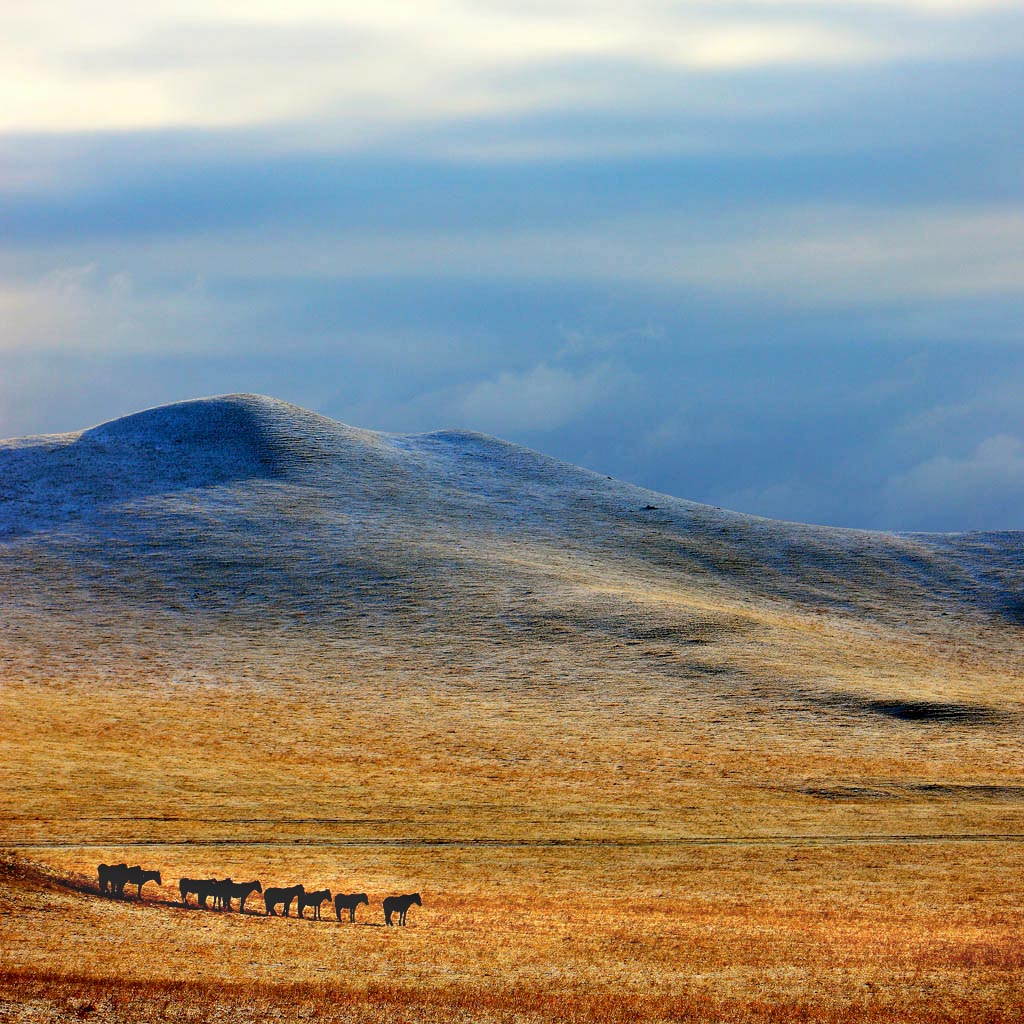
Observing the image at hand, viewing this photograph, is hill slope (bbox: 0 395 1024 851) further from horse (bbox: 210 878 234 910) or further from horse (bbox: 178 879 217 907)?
horse (bbox: 210 878 234 910)

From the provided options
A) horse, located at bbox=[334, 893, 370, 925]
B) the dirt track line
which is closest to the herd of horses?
horse, located at bbox=[334, 893, 370, 925]

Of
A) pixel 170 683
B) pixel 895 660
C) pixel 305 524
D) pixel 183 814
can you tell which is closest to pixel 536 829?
pixel 183 814

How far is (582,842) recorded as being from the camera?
35.9 metres

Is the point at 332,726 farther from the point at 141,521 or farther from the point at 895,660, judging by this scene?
the point at 141,521

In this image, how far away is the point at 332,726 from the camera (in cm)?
5153

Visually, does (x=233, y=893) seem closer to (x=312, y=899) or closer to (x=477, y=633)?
(x=312, y=899)

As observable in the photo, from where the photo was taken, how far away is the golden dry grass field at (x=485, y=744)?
22344 millimetres

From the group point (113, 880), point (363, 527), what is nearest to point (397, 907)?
point (113, 880)

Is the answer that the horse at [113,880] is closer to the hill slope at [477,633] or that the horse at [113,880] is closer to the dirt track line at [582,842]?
the dirt track line at [582,842]

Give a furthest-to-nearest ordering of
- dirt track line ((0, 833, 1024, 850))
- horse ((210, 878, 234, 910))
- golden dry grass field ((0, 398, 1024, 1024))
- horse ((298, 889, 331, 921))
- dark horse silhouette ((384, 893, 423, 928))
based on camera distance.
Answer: dirt track line ((0, 833, 1024, 850)) → horse ((210, 878, 234, 910)) → horse ((298, 889, 331, 921)) → dark horse silhouette ((384, 893, 423, 928)) → golden dry grass field ((0, 398, 1024, 1024))

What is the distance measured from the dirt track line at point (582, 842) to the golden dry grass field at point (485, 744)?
22 centimetres

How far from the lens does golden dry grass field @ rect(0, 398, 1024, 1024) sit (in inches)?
880

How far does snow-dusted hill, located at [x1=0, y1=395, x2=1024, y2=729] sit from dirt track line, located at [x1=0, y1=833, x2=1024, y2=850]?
67.6 feet

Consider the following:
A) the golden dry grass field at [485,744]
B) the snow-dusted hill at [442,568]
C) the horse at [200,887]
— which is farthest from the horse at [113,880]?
the snow-dusted hill at [442,568]
